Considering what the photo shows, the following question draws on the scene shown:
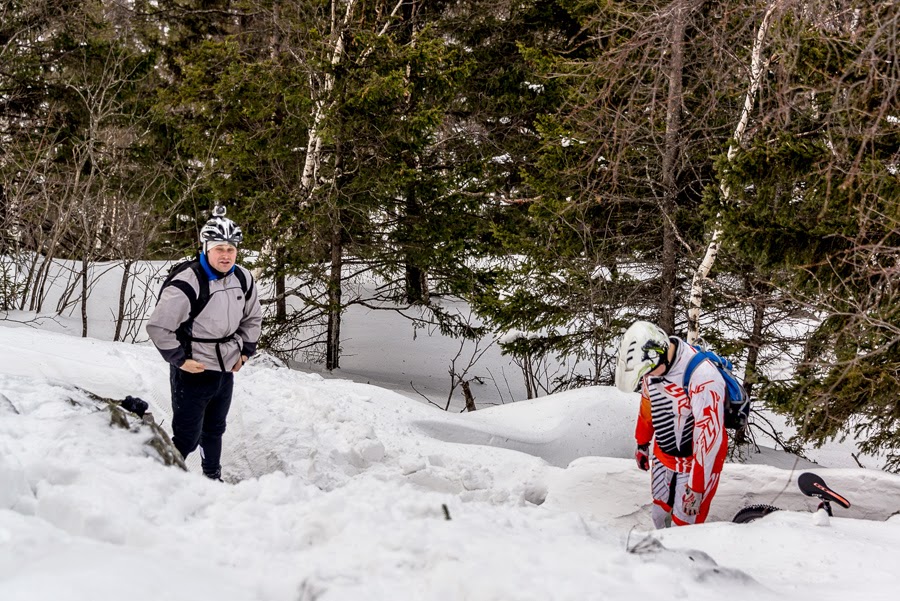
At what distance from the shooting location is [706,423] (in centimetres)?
461

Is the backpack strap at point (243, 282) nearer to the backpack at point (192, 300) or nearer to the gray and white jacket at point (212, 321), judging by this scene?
the gray and white jacket at point (212, 321)

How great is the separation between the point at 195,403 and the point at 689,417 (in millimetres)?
3608

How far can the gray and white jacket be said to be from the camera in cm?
473

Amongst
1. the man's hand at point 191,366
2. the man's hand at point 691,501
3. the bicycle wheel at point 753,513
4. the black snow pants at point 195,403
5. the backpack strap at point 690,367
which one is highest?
the backpack strap at point 690,367

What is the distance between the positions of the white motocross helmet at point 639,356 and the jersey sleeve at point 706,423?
12.3 inches

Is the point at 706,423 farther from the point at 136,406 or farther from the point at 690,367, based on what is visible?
the point at 136,406

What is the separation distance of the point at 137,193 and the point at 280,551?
13254 millimetres

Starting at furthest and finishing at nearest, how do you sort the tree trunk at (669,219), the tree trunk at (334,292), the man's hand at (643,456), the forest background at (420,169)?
1. the tree trunk at (334,292)
2. the forest background at (420,169)
3. the tree trunk at (669,219)
4. the man's hand at (643,456)

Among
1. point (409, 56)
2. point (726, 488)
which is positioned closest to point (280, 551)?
point (726, 488)

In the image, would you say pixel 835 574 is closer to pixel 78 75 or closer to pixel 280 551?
pixel 280 551

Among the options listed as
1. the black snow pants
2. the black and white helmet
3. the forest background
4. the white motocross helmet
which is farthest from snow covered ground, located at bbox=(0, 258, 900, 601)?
the forest background

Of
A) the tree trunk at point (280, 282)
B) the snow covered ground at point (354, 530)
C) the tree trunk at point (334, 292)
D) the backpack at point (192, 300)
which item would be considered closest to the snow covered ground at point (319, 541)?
the snow covered ground at point (354, 530)

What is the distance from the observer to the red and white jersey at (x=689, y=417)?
4.64 m

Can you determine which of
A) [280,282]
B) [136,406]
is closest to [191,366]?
[136,406]
